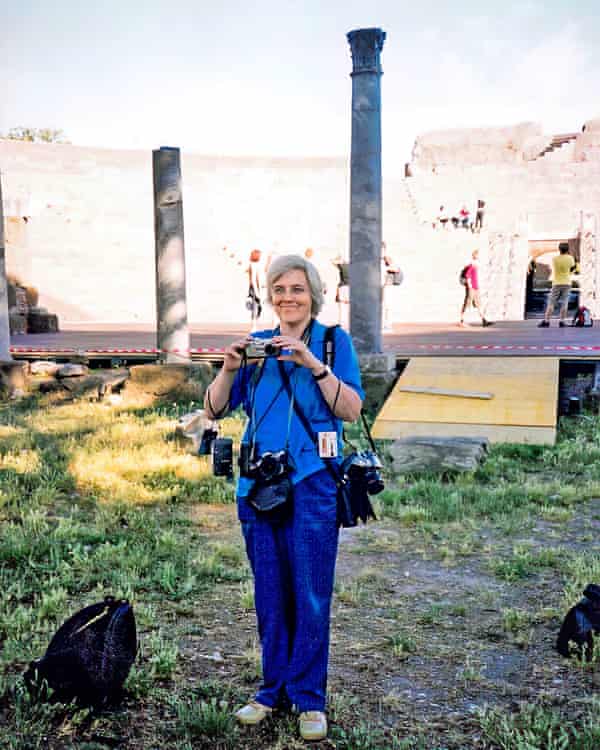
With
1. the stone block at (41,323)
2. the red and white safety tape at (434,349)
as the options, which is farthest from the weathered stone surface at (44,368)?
the stone block at (41,323)

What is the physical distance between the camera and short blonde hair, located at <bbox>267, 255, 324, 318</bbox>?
320 centimetres

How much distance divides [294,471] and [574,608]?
1.90 metres

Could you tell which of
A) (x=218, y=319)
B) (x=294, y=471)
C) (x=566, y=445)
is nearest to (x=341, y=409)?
(x=294, y=471)

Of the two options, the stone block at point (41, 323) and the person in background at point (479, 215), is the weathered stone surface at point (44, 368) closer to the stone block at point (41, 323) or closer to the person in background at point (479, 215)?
the stone block at point (41, 323)

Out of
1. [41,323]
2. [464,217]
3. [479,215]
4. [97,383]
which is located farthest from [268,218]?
[97,383]

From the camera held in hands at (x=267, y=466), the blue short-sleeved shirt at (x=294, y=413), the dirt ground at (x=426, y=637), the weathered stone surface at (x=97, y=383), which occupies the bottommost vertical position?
the dirt ground at (x=426, y=637)

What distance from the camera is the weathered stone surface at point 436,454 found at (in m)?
7.80

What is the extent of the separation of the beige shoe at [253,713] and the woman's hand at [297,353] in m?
1.42

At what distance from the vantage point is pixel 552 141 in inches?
1666

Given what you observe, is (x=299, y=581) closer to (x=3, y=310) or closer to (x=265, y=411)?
(x=265, y=411)

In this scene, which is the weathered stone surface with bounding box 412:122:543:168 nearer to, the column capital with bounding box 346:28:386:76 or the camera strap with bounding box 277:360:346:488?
the column capital with bounding box 346:28:386:76

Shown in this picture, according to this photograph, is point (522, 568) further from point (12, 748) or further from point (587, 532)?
point (12, 748)

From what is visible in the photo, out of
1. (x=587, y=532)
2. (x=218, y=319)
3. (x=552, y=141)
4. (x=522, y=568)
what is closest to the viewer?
(x=522, y=568)

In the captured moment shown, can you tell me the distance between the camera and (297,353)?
9.87 ft
